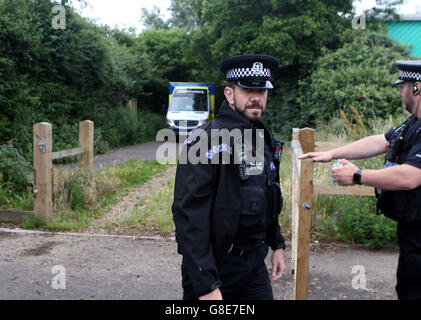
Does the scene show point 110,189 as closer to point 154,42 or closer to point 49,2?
point 49,2

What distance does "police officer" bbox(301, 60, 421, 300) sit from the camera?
9.16ft

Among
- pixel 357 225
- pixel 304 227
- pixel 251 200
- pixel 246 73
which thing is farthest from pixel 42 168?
pixel 251 200

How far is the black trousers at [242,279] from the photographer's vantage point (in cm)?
263

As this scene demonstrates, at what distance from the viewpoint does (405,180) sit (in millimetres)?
2771

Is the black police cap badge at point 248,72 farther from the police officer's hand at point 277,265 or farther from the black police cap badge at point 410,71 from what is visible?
the police officer's hand at point 277,265

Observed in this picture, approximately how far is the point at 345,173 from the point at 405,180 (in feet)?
1.19

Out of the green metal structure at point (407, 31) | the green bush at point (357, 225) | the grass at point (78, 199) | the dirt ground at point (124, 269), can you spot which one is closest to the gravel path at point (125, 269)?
the dirt ground at point (124, 269)

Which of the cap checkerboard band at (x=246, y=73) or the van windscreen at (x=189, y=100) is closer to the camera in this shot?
the cap checkerboard band at (x=246, y=73)

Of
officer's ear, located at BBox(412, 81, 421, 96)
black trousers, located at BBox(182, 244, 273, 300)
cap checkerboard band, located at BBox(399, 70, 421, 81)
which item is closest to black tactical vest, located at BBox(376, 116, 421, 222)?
officer's ear, located at BBox(412, 81, 421, 96)

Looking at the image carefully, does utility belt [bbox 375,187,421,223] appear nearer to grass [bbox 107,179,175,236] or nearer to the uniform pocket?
the uniform pocket

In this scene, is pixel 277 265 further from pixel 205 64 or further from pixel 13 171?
pixel 205 64

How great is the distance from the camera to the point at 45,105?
13477 mm

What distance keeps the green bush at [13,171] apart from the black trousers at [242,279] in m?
5.45

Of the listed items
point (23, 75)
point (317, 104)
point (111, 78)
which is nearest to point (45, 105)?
point (23, 75)
